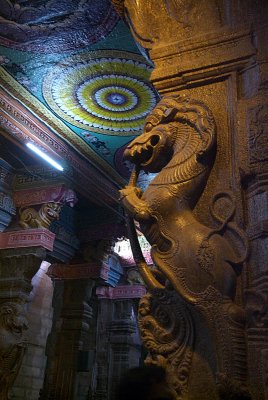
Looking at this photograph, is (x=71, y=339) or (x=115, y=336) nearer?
(x=71, y=339)

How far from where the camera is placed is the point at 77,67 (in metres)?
5.46

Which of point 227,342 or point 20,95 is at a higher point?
point 20,95

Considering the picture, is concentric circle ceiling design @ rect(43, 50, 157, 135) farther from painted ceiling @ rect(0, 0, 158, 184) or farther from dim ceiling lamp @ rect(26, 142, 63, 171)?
dim ceiling lamp @ rect(26, 142, 63, 171)

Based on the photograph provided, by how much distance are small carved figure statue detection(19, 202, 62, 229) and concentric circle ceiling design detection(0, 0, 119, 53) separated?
105 inches

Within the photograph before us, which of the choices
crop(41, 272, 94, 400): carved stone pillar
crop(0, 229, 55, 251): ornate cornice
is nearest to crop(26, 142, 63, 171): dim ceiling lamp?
crop(0, 229, 55, 251): ornate cornice

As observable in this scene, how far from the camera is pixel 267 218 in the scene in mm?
1912

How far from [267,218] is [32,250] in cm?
557

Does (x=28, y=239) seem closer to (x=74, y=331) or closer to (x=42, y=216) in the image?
(x=42, y=216)

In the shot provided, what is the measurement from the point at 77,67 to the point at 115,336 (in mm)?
7923

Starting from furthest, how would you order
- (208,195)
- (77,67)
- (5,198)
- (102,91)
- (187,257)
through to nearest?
(5,198) → (102,91) → (77,67) → (208,195) → (187,257)

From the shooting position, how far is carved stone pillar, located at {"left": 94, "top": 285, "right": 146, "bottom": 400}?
36.5 ft

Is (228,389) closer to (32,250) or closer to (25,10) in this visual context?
(25,10)

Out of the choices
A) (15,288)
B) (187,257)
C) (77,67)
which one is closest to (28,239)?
(15,288)

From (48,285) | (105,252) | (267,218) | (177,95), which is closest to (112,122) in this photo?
(105,252)
